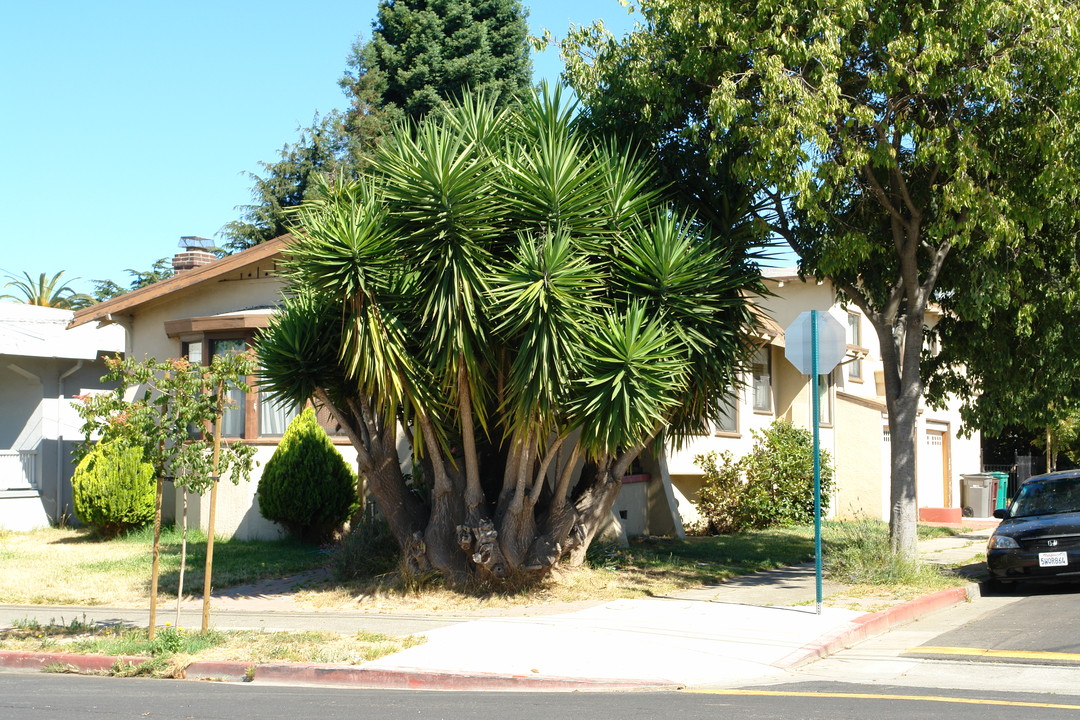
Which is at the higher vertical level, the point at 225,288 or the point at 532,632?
the point at 225,288

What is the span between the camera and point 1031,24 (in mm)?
11859

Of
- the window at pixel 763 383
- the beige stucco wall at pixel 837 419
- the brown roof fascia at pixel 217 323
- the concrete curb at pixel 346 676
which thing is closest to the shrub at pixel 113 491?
the brown roof fascia at pixel 217 323

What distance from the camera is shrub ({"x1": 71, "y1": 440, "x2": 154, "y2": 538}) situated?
1788cm

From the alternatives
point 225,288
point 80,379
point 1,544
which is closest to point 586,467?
point 225,288

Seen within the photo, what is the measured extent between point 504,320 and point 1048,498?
27.4 ft

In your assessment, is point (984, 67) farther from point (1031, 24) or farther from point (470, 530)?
point (470, 530)

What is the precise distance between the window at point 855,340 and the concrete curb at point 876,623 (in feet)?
44.0

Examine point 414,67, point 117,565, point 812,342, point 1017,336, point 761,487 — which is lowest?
point 117,565

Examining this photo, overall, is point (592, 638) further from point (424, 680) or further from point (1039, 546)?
point (1039, 546)

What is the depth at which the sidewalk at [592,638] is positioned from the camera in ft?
28.0

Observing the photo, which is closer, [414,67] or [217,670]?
[217,670]

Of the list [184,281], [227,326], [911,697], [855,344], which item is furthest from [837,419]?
[911,697]

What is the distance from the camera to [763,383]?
→ 24.2m

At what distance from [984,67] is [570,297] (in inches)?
226
